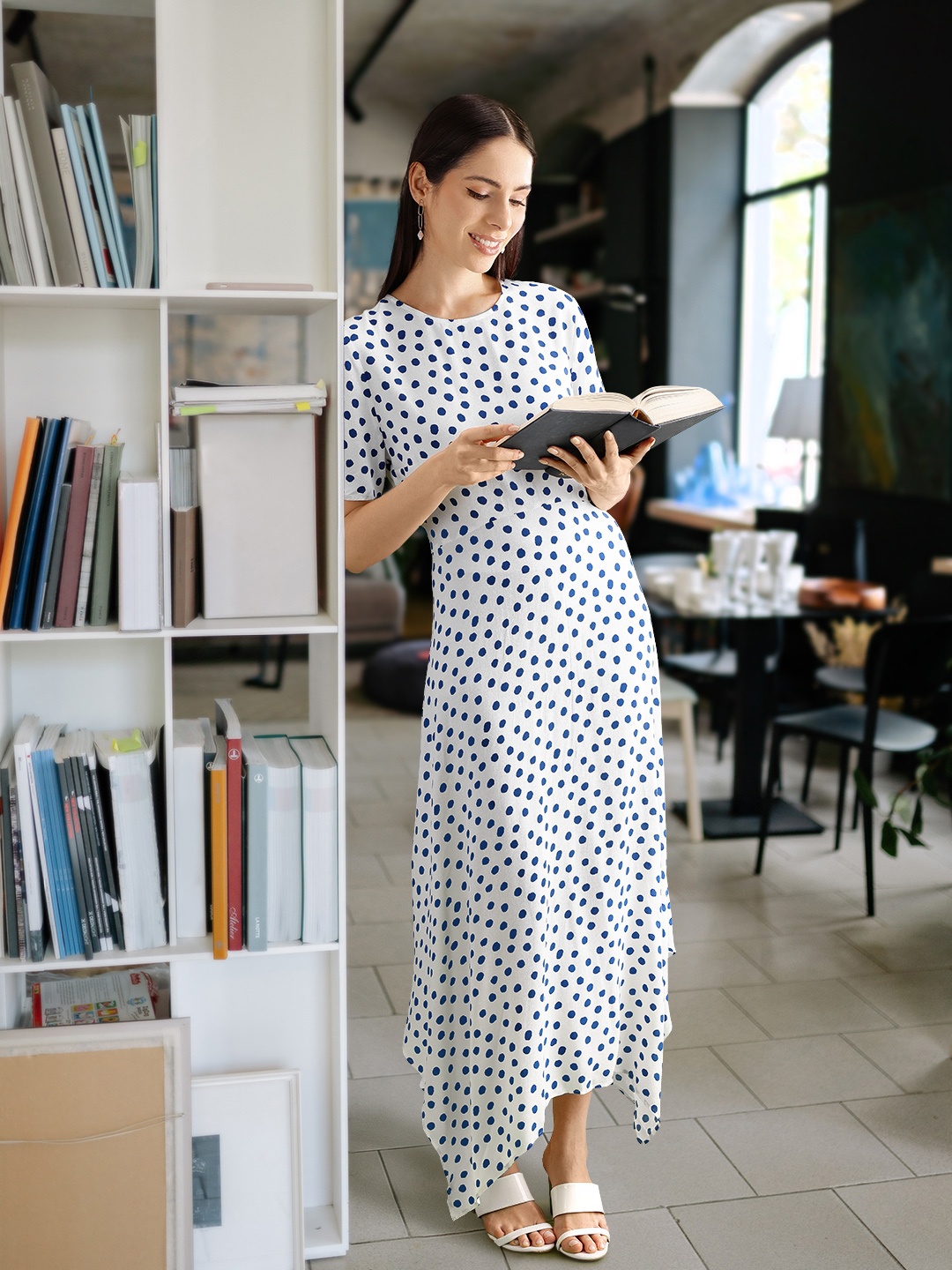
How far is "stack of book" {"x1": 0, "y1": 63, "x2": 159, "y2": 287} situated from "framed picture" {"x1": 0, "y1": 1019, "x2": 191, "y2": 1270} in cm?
108

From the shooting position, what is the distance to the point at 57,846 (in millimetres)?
1831

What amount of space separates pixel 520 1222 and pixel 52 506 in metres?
1.33

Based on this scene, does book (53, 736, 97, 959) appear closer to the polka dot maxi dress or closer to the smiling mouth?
the polka dot maxi dress

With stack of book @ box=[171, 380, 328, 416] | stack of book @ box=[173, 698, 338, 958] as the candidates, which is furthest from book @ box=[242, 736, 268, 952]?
stack of book @ box=[171, 380, 328, 416]

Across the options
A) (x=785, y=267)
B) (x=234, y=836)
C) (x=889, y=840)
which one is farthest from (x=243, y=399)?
(x=785, y=267)

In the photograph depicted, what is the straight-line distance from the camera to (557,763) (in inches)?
77.0

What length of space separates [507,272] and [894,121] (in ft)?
12.7

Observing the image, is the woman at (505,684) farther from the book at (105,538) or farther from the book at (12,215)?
the book at (12,215)

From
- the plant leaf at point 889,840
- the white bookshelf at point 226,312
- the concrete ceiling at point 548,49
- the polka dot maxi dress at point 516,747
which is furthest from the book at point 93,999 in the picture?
the concrete ceiling at point 548,49

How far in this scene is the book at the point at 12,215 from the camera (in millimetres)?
1695

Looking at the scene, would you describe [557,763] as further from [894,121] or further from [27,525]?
[894,121]

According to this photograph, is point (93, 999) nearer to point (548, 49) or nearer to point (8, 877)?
point (8, 877)

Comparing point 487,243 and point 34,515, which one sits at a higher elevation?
point 487,243

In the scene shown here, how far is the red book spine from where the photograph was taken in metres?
1.86
